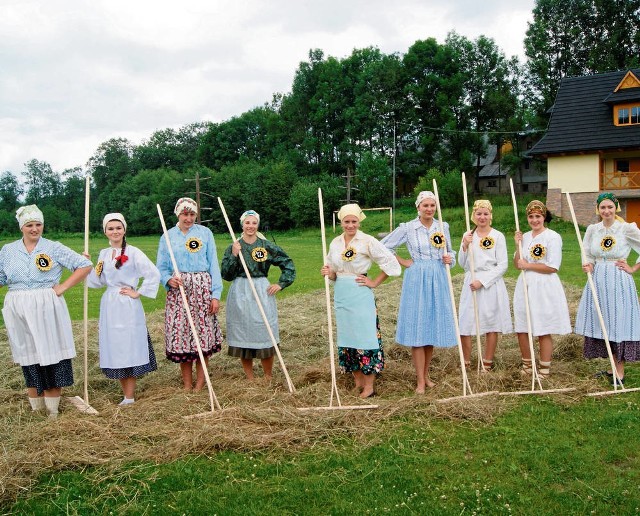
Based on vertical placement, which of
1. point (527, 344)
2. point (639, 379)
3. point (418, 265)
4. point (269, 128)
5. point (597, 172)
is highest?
point (269, 128)

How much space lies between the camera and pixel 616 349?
216 inches

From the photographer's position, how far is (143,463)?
13.0 feet

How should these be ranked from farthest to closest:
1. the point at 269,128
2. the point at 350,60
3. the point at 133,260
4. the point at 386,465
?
the point at 269,128
the point at 350,60
the point at 133,260
the point at 386,465

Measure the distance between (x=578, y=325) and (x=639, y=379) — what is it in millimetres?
726

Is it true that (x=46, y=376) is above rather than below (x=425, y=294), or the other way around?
below

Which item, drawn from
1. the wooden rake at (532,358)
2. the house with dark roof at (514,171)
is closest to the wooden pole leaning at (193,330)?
the wooden rake at (532,358)

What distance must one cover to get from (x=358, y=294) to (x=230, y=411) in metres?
1.48

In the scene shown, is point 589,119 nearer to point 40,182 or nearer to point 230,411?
point 230,411

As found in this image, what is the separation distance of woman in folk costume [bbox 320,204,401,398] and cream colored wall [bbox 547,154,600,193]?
2335 centimetres

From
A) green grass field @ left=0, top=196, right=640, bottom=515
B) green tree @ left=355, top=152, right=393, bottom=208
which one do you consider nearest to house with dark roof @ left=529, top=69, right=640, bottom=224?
green tree @ left=355, top=152, right=393, bottom=208

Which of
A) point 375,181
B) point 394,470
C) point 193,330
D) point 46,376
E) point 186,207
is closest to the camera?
point 394,470

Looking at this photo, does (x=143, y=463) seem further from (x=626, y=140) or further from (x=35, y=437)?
(x=626, y=140)

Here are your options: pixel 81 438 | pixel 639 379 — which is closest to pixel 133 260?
pixel 81 438

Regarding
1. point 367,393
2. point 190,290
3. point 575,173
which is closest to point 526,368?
point 367,393
